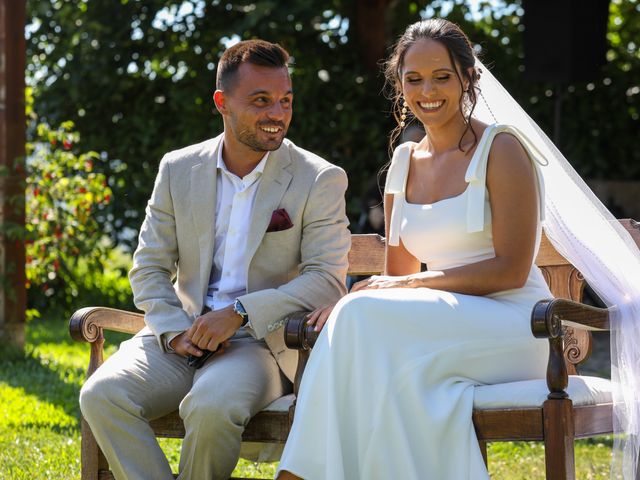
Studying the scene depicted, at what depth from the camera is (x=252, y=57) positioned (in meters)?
3.92

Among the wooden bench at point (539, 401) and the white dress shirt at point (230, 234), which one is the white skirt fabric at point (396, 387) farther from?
the white dress shirt at point (230, 234)

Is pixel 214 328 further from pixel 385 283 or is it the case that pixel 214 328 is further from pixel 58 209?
pixel 58 209

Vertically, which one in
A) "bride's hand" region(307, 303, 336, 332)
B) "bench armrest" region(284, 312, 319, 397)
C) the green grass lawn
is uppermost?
"bride's hand" region(307, 303, 336, 332)

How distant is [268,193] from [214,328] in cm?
53

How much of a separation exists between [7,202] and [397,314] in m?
4.81

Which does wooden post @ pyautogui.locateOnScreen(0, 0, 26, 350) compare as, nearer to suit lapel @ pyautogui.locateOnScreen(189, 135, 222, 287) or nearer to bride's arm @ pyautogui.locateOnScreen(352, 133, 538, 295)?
suit lapel @ pyautogui.locateOnScreen(189, 135, 222, 287)

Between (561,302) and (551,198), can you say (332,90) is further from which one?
(561,302)

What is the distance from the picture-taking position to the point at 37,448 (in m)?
5.01

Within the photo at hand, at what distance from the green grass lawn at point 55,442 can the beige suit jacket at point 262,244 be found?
113 centimetres

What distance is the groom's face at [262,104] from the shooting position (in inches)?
153

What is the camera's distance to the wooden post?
293 inches

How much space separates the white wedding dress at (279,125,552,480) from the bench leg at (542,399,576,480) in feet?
0.65

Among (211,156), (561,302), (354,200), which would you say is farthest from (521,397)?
(354,200)

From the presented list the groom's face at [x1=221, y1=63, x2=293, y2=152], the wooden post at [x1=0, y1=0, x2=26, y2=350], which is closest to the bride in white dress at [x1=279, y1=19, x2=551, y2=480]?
the groom's face at [x1=221, y1=63, x2=293, y2=152]
